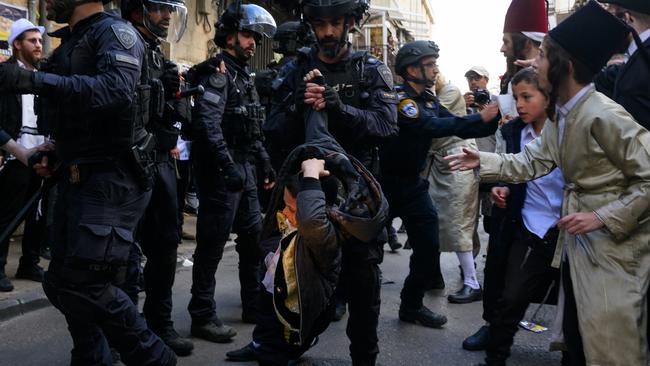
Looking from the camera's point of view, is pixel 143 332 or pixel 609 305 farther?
pixel 143 332

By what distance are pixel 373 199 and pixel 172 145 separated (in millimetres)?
1534

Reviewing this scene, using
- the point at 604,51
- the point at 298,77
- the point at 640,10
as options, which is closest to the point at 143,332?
the point at 298,77

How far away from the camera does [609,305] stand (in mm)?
2789

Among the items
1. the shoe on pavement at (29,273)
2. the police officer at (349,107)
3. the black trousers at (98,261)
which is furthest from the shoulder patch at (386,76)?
the shoe on pavement at (29,273)

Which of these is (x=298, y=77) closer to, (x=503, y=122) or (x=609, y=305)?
(x=503, y=122)

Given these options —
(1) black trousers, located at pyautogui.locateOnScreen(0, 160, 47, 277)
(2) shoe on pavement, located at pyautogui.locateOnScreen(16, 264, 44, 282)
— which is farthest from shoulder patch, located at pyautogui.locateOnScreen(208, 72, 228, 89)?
(2) shoe on pavement, located at pyautogui.locateOnScreen(16, 264, 44, 282)

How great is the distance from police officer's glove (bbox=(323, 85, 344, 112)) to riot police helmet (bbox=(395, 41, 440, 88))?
175cm

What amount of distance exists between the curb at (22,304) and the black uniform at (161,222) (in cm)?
143

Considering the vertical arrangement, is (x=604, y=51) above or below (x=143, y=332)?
above

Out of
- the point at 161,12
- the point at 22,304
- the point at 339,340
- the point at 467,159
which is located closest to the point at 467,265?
the point at 339,340

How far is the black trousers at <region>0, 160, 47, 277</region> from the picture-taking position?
18.5ft

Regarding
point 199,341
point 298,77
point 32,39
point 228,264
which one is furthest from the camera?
point 228,264

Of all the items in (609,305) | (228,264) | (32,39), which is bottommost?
(228,264)

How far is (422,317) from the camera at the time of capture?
16.2 feet
